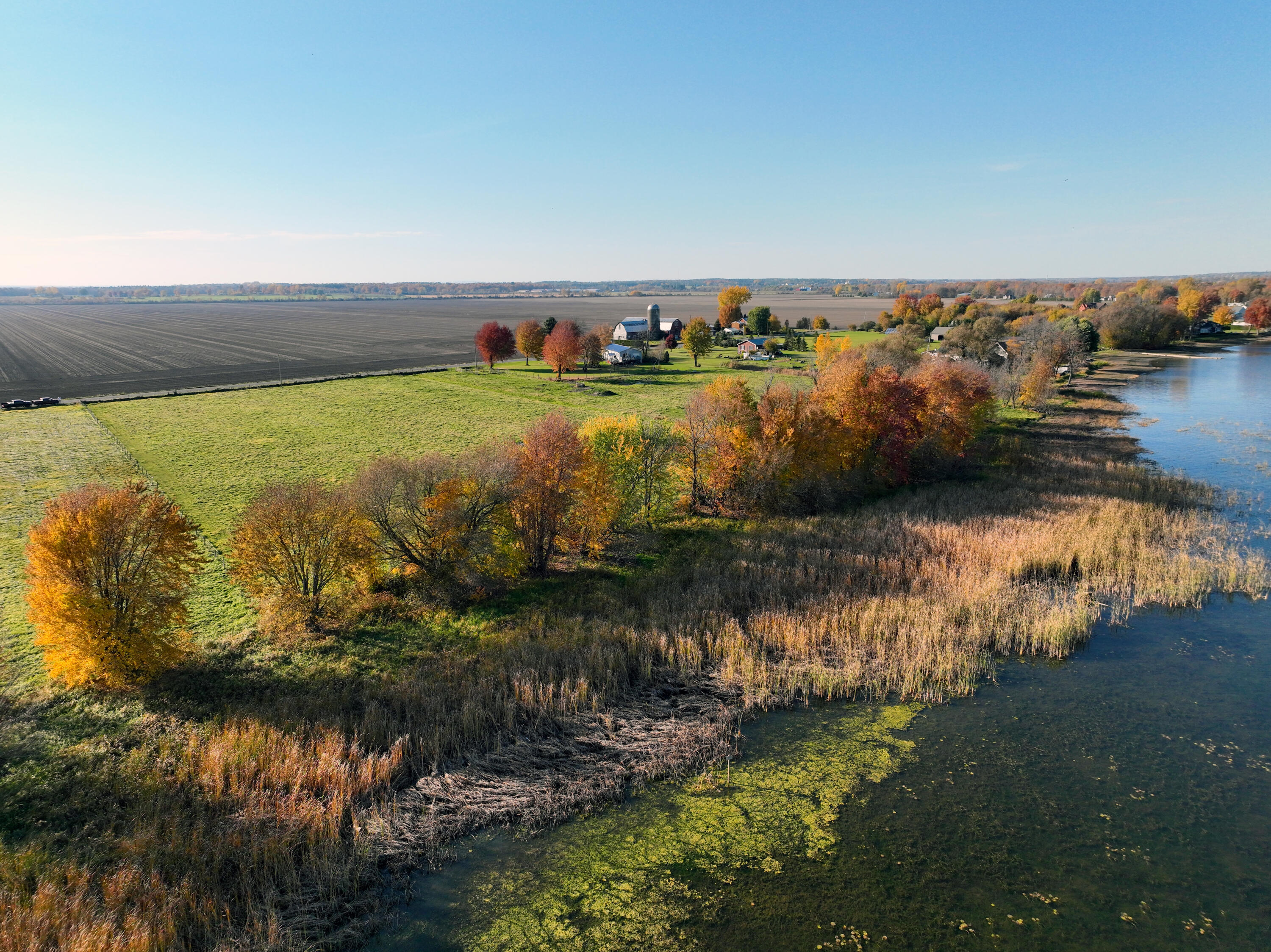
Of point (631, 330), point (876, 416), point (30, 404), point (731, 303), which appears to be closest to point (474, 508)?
point (876, 416)

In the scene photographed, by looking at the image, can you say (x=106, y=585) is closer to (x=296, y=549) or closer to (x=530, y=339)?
(x=296, y=549)

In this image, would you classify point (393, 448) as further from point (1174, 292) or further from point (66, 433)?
point (1174, 292)

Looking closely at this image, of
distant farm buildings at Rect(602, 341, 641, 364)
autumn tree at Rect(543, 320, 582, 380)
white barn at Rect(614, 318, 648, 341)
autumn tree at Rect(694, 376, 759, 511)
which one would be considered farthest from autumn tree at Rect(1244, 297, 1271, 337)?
autumn tree at Rect(694, 376, 759, 511)

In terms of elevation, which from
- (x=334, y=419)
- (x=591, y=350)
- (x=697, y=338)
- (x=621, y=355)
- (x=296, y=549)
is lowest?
(x=296, y=549)

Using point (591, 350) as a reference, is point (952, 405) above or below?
below

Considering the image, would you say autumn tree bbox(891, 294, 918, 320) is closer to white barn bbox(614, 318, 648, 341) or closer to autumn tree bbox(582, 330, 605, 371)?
white barn bbox(614, 318, 648, 341)

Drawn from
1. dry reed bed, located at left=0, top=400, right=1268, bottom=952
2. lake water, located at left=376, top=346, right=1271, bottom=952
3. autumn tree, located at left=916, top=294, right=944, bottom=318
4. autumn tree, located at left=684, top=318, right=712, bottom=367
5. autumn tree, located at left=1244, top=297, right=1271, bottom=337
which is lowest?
lake water, located at left=376, top=346, right=1271, bottom=952
